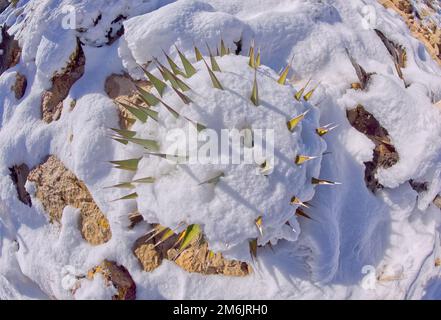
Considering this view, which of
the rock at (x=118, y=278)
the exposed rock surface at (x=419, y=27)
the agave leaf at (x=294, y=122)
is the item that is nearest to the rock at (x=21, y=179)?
the rock at (x=118, y=278)

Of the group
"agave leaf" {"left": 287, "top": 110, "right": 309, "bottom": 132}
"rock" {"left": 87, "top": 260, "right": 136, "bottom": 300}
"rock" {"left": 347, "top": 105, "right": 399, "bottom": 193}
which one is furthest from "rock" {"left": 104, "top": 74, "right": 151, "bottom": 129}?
"rock" {"left": 347, "top": 105, "right": 399, "bottom": 193}

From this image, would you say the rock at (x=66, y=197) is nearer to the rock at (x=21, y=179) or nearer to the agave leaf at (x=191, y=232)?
the rock at (x=21, y=179)

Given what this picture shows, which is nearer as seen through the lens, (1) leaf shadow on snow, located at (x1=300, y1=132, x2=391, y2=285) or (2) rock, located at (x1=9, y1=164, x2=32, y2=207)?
(1) leaf shadow on snow, located at (x1=300, y1=132, x2=391, y2=285)

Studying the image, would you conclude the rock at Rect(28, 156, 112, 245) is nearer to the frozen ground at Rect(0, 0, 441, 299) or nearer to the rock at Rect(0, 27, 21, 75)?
the frozen ground at Rect(0, 0, 441, 299)

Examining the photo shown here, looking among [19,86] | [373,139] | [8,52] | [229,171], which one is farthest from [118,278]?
[8,52]

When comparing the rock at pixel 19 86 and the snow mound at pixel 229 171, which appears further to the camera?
the rock at pixel 19 86

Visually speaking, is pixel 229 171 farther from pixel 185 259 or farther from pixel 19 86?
pixel 19 86
